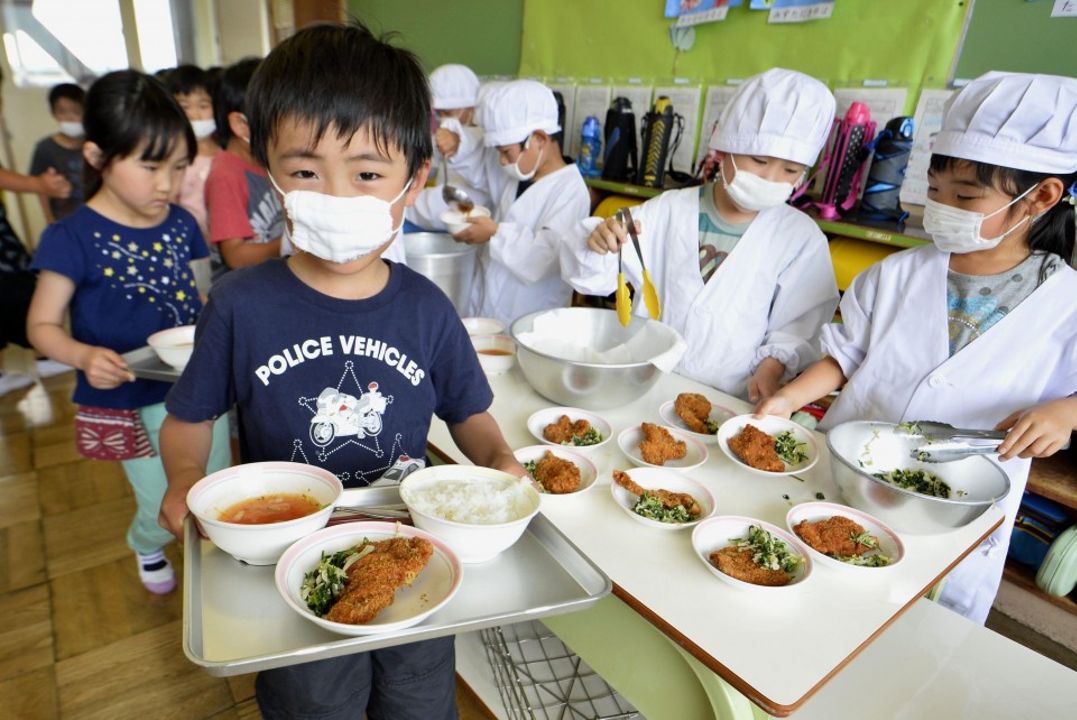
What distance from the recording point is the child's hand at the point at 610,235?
1.50 m

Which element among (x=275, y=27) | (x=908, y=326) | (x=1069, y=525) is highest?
(x=275, y=27)

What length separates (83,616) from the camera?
5.50 ft

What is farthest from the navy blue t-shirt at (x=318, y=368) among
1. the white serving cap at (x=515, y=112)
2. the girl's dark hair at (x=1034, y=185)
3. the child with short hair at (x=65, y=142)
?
the child with short hair at (x=65, y=142)

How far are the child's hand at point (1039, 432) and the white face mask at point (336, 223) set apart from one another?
1021mm

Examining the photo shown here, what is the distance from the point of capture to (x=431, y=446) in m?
1.14

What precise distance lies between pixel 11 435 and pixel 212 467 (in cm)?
158

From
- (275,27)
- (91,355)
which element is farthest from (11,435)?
(275,27)

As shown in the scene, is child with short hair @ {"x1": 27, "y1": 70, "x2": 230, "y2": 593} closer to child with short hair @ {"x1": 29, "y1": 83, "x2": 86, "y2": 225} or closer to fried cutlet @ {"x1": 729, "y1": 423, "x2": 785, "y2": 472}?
fried cutlet @ {"x1": 729, "y1": 423, "x2": 785, "y2": 472}

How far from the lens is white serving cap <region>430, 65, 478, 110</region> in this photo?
3.00 m

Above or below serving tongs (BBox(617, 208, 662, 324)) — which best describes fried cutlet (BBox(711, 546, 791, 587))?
below

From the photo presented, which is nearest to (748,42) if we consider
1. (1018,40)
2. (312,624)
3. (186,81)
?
(1018,40)

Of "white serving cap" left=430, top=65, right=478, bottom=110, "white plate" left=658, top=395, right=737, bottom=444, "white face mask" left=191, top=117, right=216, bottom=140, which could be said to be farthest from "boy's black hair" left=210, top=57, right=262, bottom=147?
"white plate" left=658, top=395, right=737, bottom=444

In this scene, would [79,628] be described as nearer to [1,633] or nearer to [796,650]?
[1,633]

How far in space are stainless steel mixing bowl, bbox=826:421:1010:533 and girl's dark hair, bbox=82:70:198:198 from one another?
1589 mm
